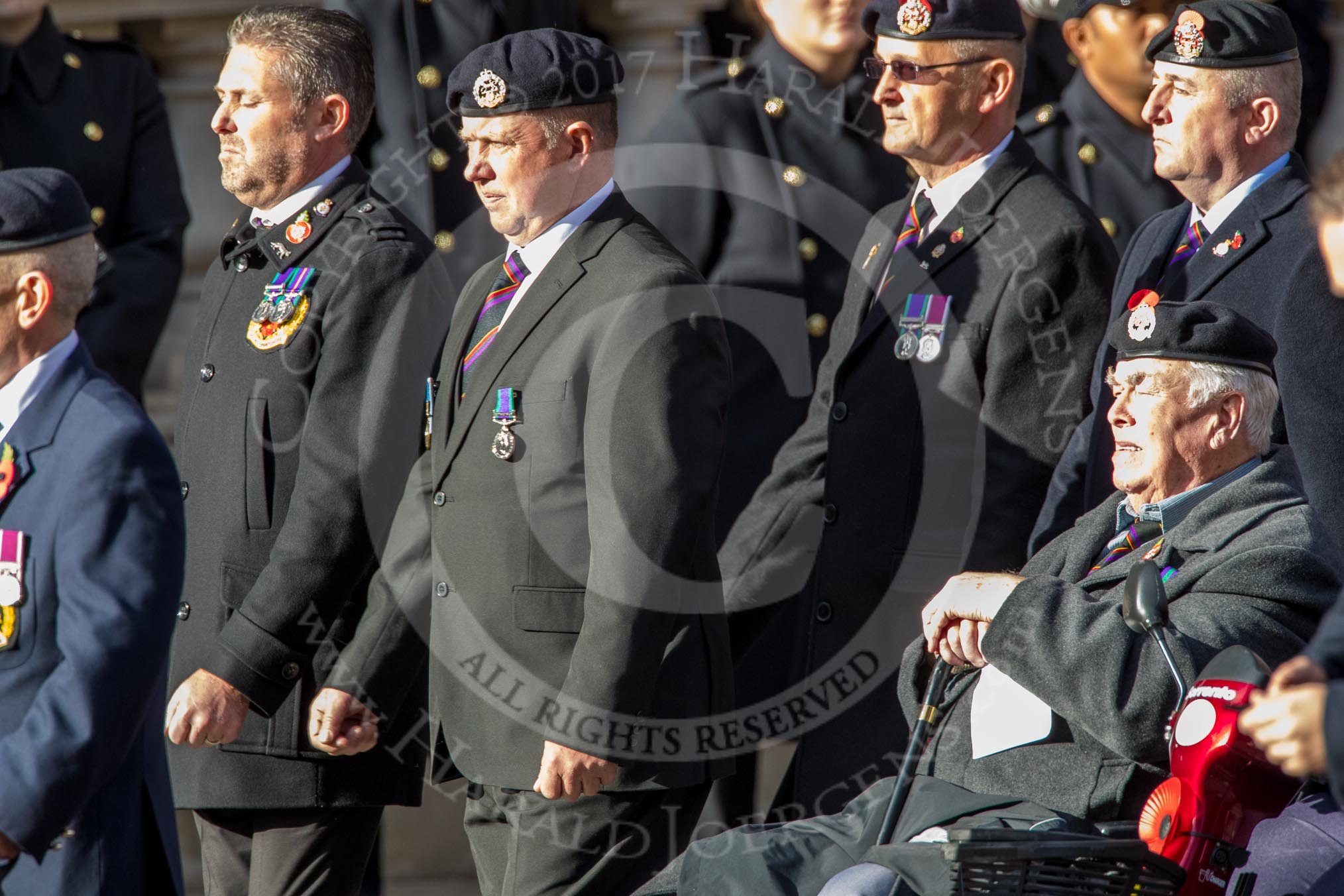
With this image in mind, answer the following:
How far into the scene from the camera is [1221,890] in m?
3.04

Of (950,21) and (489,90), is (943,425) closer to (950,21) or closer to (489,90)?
(950,21)

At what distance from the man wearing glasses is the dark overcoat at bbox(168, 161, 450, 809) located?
0.82 m

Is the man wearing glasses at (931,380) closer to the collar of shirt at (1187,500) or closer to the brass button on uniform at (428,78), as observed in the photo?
the collar of shirt at (1187,500)

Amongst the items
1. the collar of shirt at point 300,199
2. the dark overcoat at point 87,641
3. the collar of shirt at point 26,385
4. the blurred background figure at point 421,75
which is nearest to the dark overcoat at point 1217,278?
the collar of shirt at point 300,199

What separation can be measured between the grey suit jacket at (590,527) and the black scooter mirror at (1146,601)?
81 centimetres

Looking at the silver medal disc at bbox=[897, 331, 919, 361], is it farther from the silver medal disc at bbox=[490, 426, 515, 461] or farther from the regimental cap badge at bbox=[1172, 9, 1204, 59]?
the silver medal disc at bbox=[490, 426, 515, 461]

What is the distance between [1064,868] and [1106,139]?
2.90 meters

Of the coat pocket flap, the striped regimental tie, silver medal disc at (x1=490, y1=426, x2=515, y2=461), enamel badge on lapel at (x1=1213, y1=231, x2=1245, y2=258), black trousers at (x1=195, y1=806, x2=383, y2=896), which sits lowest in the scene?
black trousers at (x1=195, y1=806, x2=383, y2=896)

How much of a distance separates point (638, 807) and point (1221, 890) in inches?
41.5

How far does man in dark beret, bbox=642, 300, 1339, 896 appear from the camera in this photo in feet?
10.9

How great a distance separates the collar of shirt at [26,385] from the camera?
141 inches

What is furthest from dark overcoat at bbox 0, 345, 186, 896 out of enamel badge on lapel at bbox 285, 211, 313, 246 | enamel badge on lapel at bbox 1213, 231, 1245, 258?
enamel badge on lapel at bbox 1213, 231, 1245, 258

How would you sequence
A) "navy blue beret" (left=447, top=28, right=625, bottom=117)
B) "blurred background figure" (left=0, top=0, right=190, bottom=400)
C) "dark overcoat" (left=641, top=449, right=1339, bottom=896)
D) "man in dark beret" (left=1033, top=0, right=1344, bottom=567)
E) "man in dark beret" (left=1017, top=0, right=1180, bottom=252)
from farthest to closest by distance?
"blurred background figure" (left=0, top=0, right=190, bottom=400)
"man in dark beret" (left=1017, top=0, right=1180, bottom=252)
"man in dark beret" (left=1033, top=0, right=1344, bottom=567)
"navy blue beret" (left=447, top=28, right=625, bottom=117)
"dark overcoat" (left=641, top=449, right=1339, bottom=896)

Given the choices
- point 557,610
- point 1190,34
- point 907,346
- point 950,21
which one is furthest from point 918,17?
point 557,610
